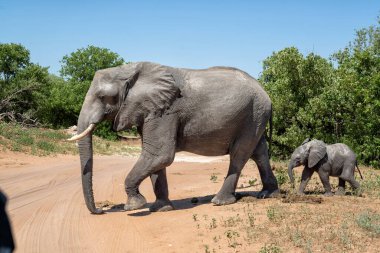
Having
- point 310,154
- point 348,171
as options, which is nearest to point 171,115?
point 310,154

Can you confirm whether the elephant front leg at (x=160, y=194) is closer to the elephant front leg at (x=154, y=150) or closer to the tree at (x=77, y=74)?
the elephant front leg at (x=154, y=150)

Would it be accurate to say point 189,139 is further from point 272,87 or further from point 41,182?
point 272,87

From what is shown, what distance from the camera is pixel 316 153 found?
914 centimetres

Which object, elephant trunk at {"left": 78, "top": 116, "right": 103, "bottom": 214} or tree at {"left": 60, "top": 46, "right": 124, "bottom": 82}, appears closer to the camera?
elephant trunk at {"left": 78, "top": 116, "right": 103, "bottom": 214}

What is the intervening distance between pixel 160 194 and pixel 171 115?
149 centimetres

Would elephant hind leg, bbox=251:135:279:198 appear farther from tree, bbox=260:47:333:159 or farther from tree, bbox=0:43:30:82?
tree, bbox=0:43:30:82

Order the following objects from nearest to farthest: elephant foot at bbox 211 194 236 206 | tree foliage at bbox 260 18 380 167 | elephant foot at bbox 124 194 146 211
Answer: elephant foot at bbox 124 194 146 211 < elephant foot at bbox 211 194 236 206 < tree foliage at bbox 260 18 380 167

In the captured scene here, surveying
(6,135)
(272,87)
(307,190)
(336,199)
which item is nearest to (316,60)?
(272,87)

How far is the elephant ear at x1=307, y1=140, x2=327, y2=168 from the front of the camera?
30.0 feet

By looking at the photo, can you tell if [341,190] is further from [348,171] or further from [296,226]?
[296,226]

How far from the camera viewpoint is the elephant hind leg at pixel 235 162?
8.52 meters

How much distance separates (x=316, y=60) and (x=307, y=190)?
34.2 feet

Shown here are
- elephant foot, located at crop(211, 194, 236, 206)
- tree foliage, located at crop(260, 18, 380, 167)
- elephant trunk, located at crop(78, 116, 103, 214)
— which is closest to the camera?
elephant trunk, located at crop(78, 116, 103, 214)

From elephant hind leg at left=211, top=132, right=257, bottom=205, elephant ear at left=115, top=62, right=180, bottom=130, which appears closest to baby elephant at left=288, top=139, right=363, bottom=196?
elephant hind leg at left=211, top=132, right=257, bottom=205
